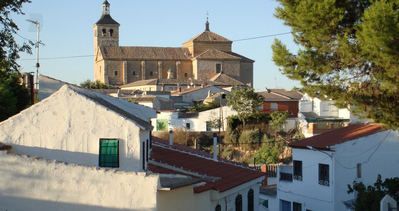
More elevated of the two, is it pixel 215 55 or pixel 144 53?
pixel 144 53

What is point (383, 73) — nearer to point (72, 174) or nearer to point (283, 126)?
point (72, 174)

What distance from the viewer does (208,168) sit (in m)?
22.2

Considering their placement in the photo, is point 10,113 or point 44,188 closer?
point 44,188

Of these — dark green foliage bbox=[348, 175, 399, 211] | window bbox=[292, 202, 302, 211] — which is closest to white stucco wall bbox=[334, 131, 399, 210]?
window bbox=[292, 202, 302, 211]

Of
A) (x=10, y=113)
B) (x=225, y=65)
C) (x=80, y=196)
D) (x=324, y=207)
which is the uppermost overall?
(x=225, y=65)

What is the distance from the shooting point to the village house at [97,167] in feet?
47.3

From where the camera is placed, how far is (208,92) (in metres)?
81.1

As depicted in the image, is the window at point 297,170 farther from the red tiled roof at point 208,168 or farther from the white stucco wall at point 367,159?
the red tiled roof at point 208,168

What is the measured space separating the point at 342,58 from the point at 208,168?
6629 mm

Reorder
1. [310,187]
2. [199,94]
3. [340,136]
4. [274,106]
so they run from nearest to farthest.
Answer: [340,136]
[310,187]
[274,106]
[199,94]

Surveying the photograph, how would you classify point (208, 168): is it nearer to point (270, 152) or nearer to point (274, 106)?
point (270, 152)

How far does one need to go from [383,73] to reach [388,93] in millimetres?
806

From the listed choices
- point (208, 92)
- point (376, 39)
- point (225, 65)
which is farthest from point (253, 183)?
point (225, 65)

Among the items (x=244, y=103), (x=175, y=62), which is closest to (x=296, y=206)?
(x=244, y=103)
